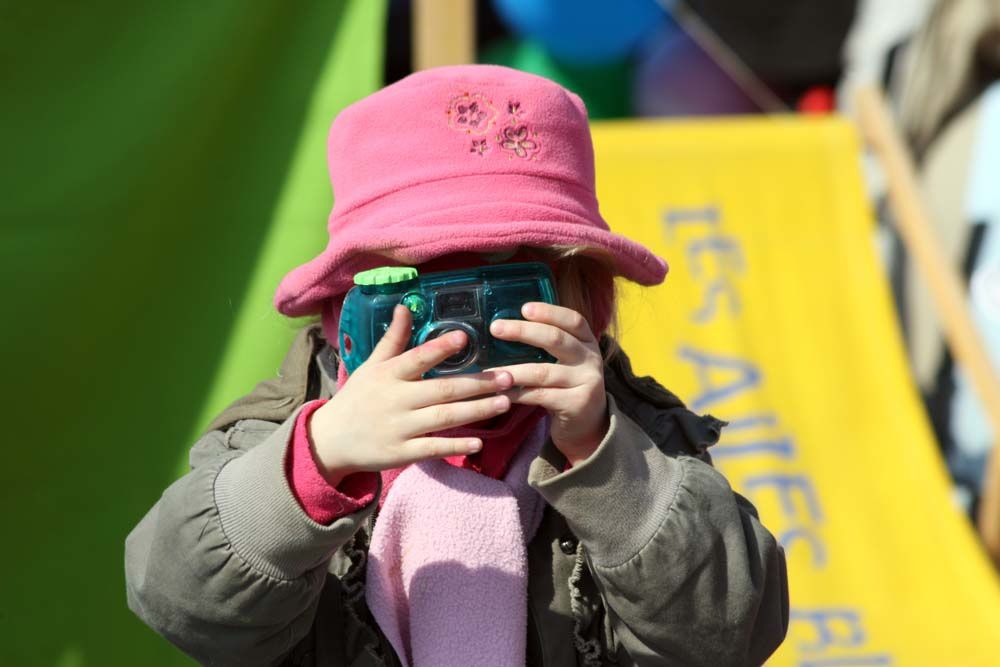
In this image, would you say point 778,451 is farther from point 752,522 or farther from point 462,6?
point 752,522

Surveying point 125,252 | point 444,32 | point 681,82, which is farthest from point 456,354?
point 681,82

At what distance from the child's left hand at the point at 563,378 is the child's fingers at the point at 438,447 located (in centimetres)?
5

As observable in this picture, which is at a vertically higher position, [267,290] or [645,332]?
[267,290]

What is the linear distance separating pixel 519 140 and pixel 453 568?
29 cm

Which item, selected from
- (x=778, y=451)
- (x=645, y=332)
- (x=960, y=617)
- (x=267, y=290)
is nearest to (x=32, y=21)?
(x=267, y=290)

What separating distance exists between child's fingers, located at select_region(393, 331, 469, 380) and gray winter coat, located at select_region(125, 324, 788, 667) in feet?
0.26

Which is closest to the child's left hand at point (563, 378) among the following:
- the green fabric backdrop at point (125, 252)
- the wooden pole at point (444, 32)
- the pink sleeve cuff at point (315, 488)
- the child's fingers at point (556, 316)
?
the child's fingers at point (556, 316)

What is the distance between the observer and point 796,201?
212cm

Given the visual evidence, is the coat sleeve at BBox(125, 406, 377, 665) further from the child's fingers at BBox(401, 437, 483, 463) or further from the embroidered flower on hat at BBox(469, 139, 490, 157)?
the embroidered flower on hat at BBox(469, 139, 490, 157)

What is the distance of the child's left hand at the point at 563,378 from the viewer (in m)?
0.67

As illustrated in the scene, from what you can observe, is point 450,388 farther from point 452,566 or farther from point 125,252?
point 125,252

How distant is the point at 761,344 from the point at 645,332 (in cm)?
22

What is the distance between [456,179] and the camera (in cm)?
75

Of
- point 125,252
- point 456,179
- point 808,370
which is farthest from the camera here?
point 808,370
